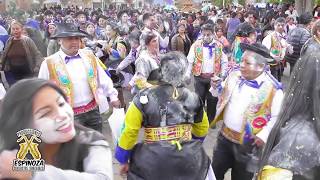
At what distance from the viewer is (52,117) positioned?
1.99 m

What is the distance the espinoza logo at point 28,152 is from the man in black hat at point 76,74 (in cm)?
301

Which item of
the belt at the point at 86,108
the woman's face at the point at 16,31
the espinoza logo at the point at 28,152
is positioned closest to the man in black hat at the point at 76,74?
the belt at the point at 86,108

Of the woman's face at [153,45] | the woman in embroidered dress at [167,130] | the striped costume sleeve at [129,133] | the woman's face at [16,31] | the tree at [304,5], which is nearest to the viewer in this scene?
the woman in embroidered dress at [167,130]

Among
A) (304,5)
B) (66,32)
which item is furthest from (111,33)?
(304,5)

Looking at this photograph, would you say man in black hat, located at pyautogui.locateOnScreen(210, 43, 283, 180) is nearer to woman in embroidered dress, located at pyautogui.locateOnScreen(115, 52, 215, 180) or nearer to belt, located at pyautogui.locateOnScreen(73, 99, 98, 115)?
woman in embroidered dress, located at pyautogui.locateOnScreen(115, 52, 215, 180)

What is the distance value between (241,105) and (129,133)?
108 cm

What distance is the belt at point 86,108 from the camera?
5.03 metres

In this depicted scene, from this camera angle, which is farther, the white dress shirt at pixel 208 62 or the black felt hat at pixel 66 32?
the white dress shirt at pixel 208 62

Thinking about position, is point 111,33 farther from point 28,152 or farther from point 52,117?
point 28,152

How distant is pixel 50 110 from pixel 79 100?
308 centimetres

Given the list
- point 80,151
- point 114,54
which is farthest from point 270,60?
point 114,54

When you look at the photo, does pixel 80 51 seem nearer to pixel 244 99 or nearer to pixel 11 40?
pixel 244 99

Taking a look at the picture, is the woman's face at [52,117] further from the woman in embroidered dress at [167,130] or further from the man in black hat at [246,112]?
the man in black hat at [246,112]

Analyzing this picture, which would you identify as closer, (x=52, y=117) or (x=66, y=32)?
(x=52, y=117)
